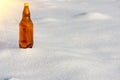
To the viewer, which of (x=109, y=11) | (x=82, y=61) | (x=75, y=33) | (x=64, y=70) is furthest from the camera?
(x=109, y=11)

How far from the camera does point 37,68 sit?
2.23 m

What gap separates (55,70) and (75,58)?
276 millimetres

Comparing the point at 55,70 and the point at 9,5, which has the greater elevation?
the point at 9,5

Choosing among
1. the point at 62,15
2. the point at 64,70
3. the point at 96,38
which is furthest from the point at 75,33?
the point at 64,70

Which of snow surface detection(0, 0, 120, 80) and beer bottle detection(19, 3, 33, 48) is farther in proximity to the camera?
beer bottle detection(19, 3, 33, 48)

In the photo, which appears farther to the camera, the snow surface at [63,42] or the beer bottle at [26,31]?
the beer bottle at [26,31]

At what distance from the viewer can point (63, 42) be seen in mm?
3092

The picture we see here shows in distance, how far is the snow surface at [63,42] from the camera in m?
2.18

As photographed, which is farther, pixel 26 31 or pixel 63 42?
pixel 63 42

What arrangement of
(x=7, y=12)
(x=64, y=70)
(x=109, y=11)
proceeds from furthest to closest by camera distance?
(x=109, y=11), (x=7, y=12), (x=64, y=70)

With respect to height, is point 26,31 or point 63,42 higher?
point 26,31

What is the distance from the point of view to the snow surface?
2180mm

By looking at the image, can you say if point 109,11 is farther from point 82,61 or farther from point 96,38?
point 82,61

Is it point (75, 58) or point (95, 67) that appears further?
point (75, 58)
